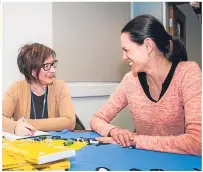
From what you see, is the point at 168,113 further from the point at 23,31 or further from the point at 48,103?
the point at 23,31

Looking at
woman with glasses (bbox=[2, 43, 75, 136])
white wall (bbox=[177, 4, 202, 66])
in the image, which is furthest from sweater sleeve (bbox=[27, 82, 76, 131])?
white wall (bbox=[177, 4, 202, 66])

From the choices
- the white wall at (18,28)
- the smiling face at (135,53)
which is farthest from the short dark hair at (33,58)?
the smiling face at (135,53)

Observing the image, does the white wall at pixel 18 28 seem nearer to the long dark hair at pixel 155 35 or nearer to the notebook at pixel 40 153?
the long dark hair at pixel 155 35

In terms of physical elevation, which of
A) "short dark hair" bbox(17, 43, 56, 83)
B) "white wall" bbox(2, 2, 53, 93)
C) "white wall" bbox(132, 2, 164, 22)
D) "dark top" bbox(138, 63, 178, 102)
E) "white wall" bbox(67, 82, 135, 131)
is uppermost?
"white wall" bbox(132, 2, 164, 22)

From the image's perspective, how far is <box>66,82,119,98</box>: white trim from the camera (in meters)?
2.20

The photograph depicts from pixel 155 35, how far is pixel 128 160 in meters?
0.53

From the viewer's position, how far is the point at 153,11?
265cm

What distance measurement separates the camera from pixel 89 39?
96.3 inches

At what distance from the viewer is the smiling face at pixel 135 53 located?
110 cm

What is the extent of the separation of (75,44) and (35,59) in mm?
734

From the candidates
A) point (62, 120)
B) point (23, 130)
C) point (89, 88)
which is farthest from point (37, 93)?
point (89, 88)

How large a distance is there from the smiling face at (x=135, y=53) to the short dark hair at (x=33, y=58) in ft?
2.15

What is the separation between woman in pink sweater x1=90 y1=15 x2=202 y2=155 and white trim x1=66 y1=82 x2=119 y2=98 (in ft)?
3.26

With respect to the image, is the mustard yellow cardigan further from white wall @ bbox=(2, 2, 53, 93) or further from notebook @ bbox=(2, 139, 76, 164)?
notebook @ bbox=(2, 139, 76, 164)
